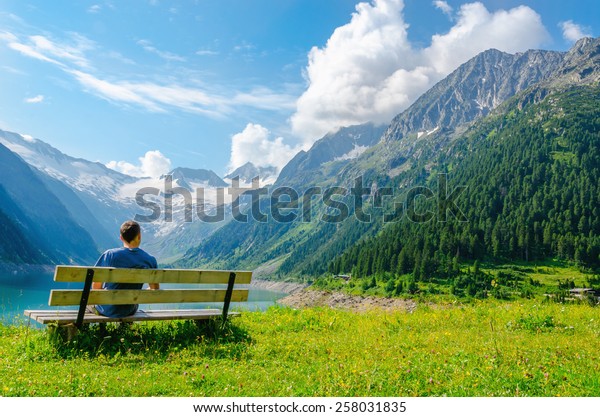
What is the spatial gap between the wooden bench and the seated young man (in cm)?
23

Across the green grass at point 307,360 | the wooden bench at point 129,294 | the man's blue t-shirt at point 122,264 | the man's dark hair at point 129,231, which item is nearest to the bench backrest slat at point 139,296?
the wooden bench at point 129,294

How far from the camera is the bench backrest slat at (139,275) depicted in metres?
9.08

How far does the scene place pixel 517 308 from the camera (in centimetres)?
1670

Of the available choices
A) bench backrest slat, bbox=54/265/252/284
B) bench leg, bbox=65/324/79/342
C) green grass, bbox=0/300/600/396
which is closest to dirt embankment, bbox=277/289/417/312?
green grass, bbox=0/300/600/396

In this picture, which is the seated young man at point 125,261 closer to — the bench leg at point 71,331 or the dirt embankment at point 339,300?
the bench leg at point 71,331

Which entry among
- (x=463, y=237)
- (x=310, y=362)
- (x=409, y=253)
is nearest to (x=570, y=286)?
(x=463, y=237)

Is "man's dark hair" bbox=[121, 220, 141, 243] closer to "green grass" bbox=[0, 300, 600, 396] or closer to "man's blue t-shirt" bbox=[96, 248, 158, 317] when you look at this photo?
"man's blue t-shirt" bbox=[96, 248, 158, 317]

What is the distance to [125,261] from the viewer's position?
34.6 feet

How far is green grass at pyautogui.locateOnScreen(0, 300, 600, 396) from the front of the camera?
7.36 metres

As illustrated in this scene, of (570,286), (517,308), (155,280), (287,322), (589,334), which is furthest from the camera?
(570,286)

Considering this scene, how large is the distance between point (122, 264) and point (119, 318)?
131cm

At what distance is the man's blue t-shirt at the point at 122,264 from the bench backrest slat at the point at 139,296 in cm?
39
